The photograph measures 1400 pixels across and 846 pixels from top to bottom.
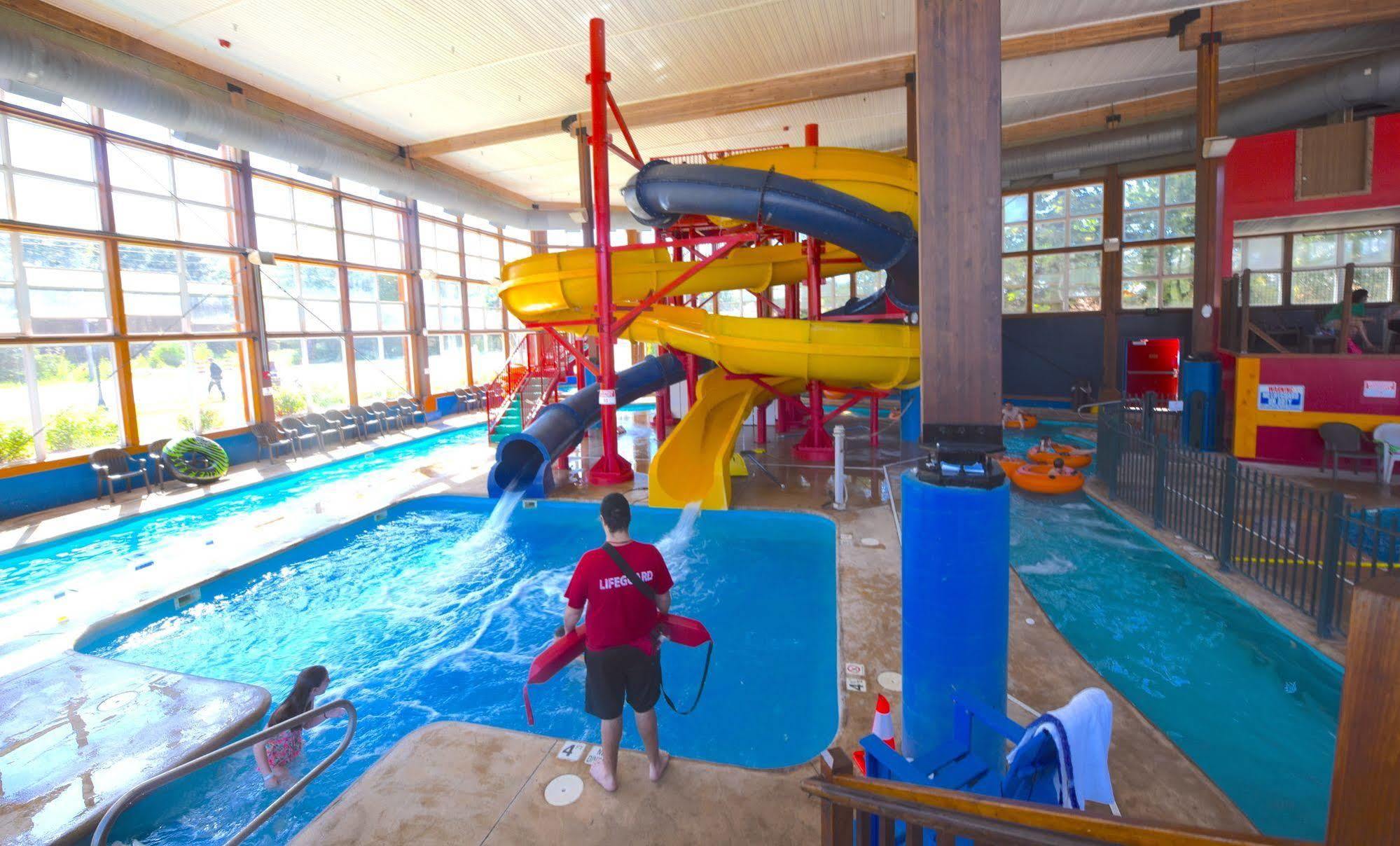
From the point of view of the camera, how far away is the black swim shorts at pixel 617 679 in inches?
113

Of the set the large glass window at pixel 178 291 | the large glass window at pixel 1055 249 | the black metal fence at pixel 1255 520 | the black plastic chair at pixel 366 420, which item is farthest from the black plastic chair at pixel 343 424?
the large glass window at pixel 1055 249

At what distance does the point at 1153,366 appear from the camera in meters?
14.8

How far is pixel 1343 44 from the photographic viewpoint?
10.0 m

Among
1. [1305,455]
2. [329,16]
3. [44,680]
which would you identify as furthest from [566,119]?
Answer: [1305,455]

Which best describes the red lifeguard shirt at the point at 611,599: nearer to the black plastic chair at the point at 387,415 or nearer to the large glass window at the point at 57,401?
the large glass window at the point at 57,401

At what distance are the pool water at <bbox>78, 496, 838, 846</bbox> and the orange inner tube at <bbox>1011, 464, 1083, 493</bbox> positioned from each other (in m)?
2.90

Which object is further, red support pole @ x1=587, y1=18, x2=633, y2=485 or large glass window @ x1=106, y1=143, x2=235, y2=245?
large glass window @ x1=106, y1=143, x2=235, y2=245

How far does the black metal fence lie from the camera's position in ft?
12.9

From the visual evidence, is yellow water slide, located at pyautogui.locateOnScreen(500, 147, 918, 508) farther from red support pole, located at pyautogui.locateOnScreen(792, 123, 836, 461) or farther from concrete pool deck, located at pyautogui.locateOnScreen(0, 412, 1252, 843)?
concrete pool deck, located at pyautogui.locateOnScreen(0, 412, 1252, 843)

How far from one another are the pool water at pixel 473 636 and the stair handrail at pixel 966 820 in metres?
2.30

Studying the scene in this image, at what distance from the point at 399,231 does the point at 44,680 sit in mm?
12872

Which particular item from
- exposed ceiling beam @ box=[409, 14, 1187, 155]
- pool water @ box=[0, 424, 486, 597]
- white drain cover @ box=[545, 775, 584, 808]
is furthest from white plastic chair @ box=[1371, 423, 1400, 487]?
pool water @ box=[0, 424, 486, 597]

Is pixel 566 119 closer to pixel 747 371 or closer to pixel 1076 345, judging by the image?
pixel 747 371

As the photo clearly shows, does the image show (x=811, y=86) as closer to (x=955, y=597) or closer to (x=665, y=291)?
(x=665, y=291)
